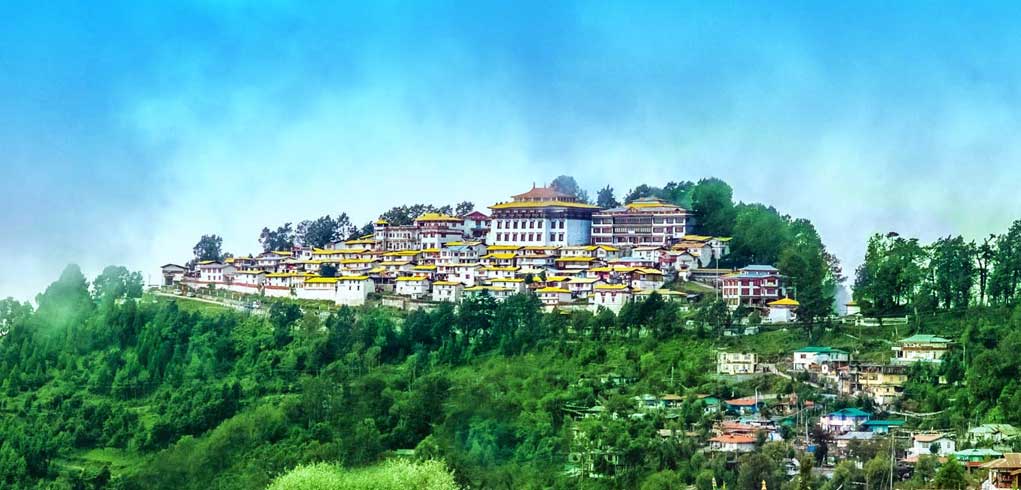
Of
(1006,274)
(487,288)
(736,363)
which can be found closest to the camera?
(736,363)

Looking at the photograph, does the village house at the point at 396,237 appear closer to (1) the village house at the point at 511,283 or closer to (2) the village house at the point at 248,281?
(2) the village house at the point at 248,281

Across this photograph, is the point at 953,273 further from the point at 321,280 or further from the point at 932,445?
the point at 321,280

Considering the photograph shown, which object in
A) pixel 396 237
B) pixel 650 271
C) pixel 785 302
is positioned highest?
pixel 396 237

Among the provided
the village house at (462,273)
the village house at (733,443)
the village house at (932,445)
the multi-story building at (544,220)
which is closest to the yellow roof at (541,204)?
the multi-story building at (544,220)

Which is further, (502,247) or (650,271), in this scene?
(502,247)

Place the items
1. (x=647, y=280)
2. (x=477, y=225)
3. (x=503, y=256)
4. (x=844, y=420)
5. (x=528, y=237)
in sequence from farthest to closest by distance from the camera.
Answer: (x=477, y=225) → (x=528, y=237) → (x=503, y=256) → (x=647, y=280) → (x=844, y=420)

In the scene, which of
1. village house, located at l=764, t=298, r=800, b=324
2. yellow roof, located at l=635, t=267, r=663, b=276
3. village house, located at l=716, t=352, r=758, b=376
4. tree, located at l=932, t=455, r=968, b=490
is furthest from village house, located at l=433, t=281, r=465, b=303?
tree, located at l=932, t=455, r=968, b=490

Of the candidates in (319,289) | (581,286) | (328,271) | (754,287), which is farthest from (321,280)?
(754,287)

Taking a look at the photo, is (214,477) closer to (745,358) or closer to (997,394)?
(745,358)
